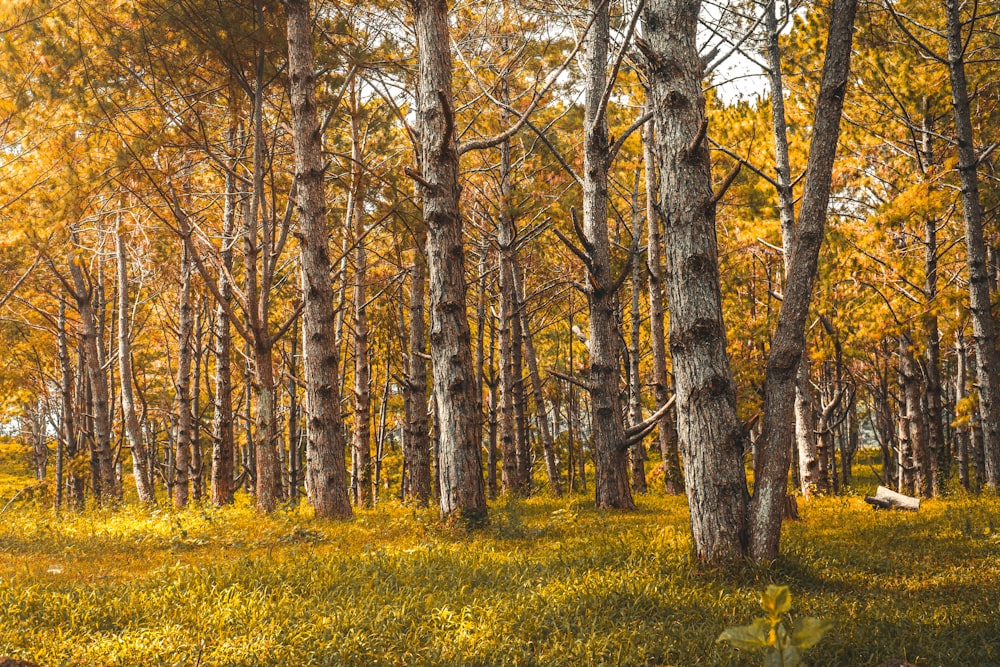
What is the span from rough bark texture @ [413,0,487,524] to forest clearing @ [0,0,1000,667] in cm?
4

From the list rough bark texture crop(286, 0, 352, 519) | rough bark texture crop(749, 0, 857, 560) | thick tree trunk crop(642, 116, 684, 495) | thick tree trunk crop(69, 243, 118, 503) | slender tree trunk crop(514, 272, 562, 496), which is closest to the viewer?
rough bark texture crop(749, 0, 857, 560)

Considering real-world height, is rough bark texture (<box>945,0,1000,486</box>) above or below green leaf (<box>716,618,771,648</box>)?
above

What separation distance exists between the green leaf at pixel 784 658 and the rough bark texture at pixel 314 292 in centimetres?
745

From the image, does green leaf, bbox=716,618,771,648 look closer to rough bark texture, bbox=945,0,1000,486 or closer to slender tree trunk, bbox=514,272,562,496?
rough bark texture, bbox=945,0,1000,486

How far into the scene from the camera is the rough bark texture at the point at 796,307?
492cm

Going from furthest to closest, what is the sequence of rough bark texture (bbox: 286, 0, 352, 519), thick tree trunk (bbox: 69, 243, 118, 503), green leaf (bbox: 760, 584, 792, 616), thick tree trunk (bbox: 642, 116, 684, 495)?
thick tree trunk (bbox: 69, 243, 118, 503) < thick tree trunk (bbox: 642, 116, 684, 495) < rough bark texture (bbox: 286, 0, 352, 519) < green leaf (bbox: 760, 584, 792, 616)

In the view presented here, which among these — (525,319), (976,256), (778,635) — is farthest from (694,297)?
(525,319)

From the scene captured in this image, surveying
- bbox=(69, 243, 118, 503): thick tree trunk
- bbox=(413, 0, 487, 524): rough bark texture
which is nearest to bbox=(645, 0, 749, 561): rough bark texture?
bbox=(413, 0, 487, 524): rough bark texture

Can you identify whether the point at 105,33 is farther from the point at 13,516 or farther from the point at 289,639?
the point at 289,639

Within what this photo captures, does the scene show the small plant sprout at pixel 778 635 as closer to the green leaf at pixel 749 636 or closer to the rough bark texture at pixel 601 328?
the green leaf at pixel 749 636

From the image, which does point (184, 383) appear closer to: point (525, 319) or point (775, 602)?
point (525, 319)

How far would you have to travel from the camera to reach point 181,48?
977cm

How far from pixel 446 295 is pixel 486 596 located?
3.56 metres

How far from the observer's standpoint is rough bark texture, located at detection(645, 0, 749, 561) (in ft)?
16.3
